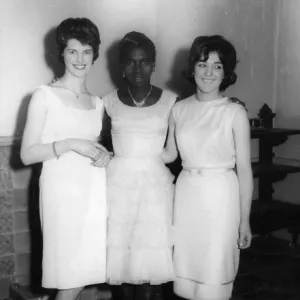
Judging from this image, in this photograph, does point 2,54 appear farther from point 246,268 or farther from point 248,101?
point 246,268

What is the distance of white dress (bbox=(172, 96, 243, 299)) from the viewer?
6.64 feet

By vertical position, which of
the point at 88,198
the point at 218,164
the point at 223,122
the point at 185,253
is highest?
the point at 223,122

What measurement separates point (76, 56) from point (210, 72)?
0.61 metres

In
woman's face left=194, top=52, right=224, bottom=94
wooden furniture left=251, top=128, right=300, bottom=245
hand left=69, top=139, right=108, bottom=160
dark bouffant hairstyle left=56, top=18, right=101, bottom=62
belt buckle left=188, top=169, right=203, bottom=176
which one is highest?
dark bouffant hairstyle left=56, top=18, right=101, bottom=62

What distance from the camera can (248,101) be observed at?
3736 mm

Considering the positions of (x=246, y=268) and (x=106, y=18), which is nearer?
(x=106, y=18)

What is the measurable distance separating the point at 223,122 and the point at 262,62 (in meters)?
1.92

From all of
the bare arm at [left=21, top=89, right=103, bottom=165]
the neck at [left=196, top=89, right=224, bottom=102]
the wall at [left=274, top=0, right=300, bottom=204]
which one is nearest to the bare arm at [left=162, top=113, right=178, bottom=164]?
the neck at [left=196, top=89, right=224, bottom=102]

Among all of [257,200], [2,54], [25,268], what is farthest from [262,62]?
[25,268]

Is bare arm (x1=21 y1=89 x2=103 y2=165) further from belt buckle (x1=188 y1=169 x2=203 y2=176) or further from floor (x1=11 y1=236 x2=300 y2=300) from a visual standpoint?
floor (x1=11 y1=236 x2=300 y2=300)

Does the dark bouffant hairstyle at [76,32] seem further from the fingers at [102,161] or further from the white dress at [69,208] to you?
the fingers at [102,161]

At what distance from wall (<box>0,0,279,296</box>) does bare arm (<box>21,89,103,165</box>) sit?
759mm

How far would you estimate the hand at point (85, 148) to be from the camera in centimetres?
194

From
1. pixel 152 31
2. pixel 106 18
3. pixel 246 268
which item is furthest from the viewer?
pixel 246 268
